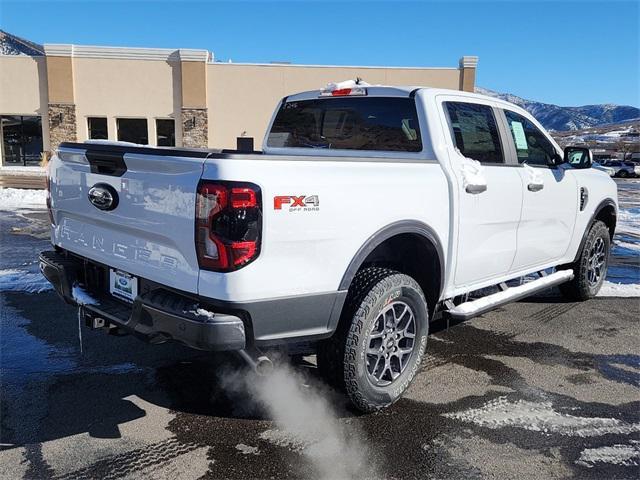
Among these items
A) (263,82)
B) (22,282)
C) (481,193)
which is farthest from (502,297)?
(263,82)

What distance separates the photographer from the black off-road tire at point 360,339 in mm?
3156

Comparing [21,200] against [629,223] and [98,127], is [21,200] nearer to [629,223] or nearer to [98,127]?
[629,223]

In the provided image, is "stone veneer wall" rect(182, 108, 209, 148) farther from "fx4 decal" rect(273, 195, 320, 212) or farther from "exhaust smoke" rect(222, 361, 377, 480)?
"fx4 decal" rect(273, 195, 320, 212)

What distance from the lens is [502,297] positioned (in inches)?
172

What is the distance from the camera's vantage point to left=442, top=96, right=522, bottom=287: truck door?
3.83m

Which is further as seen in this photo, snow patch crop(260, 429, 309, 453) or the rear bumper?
snow patch crop(260, 429, 309, 453)

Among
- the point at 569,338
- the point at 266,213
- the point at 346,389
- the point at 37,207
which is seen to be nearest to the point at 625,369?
the point at 569,338

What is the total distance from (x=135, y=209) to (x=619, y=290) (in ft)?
19.3

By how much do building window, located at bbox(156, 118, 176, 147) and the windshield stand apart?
2496 cm

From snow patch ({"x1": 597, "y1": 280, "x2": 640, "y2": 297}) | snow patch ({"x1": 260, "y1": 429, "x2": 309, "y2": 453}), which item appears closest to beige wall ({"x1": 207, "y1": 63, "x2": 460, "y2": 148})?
snow patch ({"x1": 597, "y1": 280, "x2": 640, "y2": 297})

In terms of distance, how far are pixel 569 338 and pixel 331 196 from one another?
10.6ft

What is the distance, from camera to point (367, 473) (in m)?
2.79

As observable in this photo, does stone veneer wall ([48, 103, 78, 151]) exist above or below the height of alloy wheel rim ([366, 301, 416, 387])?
above

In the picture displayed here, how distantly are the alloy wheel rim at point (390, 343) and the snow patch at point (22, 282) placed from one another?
13.4 ft
